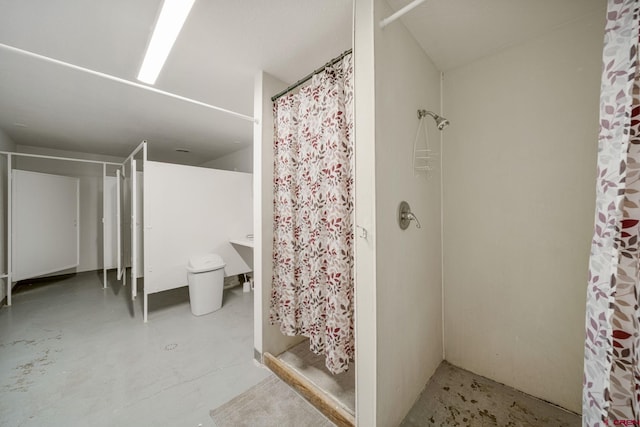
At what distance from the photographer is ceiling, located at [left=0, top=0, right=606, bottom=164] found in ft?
3.92

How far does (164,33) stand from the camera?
1.17m

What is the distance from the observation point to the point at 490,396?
4.63 feet

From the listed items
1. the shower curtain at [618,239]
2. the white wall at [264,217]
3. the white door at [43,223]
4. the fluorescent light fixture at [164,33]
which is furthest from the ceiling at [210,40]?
the white door at [43,223]

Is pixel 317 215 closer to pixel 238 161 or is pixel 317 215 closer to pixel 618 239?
pixel 618 239

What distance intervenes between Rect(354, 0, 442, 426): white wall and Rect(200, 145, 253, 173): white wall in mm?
3187

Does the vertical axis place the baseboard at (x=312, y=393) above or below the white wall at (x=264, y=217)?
below

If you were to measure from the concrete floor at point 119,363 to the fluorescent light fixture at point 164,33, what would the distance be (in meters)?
2.12

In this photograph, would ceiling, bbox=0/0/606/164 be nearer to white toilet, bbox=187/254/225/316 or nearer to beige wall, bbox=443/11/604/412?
beige wall, bbox=443/11/604/412

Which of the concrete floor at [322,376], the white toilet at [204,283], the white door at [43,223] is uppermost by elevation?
the white door at [43,223]

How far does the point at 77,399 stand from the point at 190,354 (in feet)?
2.15

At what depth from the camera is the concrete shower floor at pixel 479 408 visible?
1.24 meters

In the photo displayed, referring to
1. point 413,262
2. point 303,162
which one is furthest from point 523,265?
point 303,162

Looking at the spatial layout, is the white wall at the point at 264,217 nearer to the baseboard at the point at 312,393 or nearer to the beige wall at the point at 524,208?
the baseboard at the point at 312,393

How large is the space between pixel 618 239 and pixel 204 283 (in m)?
3.14
